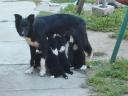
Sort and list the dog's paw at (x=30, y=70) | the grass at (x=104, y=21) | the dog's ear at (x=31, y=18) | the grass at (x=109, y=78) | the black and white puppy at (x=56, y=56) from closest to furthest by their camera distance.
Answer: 1. the grass at (x=109, y=78)
2. the dog's ear at (x=31, y=18)
3. the black and white puppy at (x=56, y=56)
4. the dog's paw at (x=30, y=70)
5. the grass at (x=104, y=21)

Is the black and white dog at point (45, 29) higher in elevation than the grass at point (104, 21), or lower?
higher

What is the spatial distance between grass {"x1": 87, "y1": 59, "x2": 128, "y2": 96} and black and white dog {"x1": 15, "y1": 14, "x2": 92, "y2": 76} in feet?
1.65

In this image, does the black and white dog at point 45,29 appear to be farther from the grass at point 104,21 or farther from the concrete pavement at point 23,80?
the grass at point 104,21

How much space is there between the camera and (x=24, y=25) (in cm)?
729

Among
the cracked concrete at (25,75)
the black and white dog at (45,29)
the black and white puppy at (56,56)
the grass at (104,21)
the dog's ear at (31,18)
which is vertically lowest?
the grass at (104,21)

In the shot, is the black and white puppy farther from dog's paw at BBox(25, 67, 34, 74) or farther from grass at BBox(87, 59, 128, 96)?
grass at BBox(87, 59, 128, 96)

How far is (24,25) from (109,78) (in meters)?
1.54

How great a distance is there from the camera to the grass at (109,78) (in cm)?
695

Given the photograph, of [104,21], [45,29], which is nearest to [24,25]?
[45,29]

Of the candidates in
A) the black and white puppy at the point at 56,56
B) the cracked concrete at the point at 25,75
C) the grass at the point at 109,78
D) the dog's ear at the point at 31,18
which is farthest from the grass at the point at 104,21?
the dog's ear at the point at 31,18

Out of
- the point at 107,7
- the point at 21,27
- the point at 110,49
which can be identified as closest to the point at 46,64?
the point at 21,27

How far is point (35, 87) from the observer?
23.6 feet

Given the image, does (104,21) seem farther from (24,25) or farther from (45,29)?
(24,25)

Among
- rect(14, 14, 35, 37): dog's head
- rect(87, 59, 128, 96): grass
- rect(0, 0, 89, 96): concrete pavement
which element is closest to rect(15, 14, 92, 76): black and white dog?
rect(14, 14, 35, 37): dog's head
